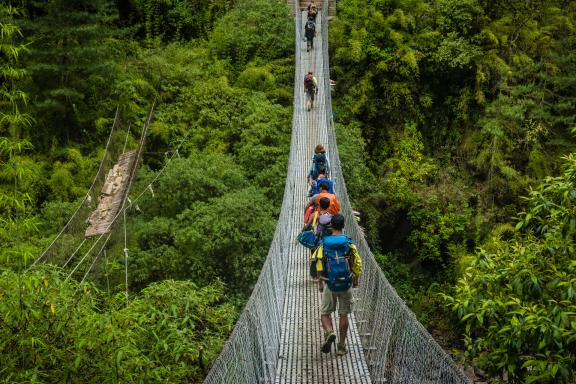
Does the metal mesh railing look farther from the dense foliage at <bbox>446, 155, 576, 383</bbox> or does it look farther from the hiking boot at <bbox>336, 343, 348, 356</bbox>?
the dense foliage at <bbox>446, 155, 576, 383</bbox>

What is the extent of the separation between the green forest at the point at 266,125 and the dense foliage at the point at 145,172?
48 millimetres

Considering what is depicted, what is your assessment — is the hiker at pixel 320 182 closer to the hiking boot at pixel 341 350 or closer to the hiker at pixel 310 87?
the hiking boot at pixel 341 350

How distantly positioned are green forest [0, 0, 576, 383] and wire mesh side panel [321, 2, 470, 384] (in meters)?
1.58

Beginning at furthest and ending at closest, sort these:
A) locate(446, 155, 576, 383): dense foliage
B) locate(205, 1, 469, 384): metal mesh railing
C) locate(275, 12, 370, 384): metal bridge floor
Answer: locate(275, 12, 370, 384): metal bridge floor → locate(205, 1, 469, 384): metal mesh railing → locate(446, 155, 576, 383): dense foliage

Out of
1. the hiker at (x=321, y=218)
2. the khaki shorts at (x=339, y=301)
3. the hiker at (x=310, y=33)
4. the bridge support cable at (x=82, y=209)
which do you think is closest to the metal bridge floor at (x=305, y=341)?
the khaki shorts at (x=339, y=301)

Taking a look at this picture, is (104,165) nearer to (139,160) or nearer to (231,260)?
(139,160)

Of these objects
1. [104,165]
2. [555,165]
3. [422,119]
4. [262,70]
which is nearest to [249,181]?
[104,165]

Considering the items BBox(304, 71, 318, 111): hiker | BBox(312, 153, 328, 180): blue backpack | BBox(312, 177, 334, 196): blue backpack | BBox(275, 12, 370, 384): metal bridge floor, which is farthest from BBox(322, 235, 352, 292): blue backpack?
BBox(304, 71, 318, 111): hiker

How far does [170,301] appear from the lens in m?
5.67

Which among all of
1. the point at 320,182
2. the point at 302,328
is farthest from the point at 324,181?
the point at 302,328

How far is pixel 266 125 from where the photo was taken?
13.2 m

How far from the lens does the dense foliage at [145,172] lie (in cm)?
413

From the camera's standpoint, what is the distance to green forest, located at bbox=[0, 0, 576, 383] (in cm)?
930

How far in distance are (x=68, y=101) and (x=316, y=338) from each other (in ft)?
33.2
